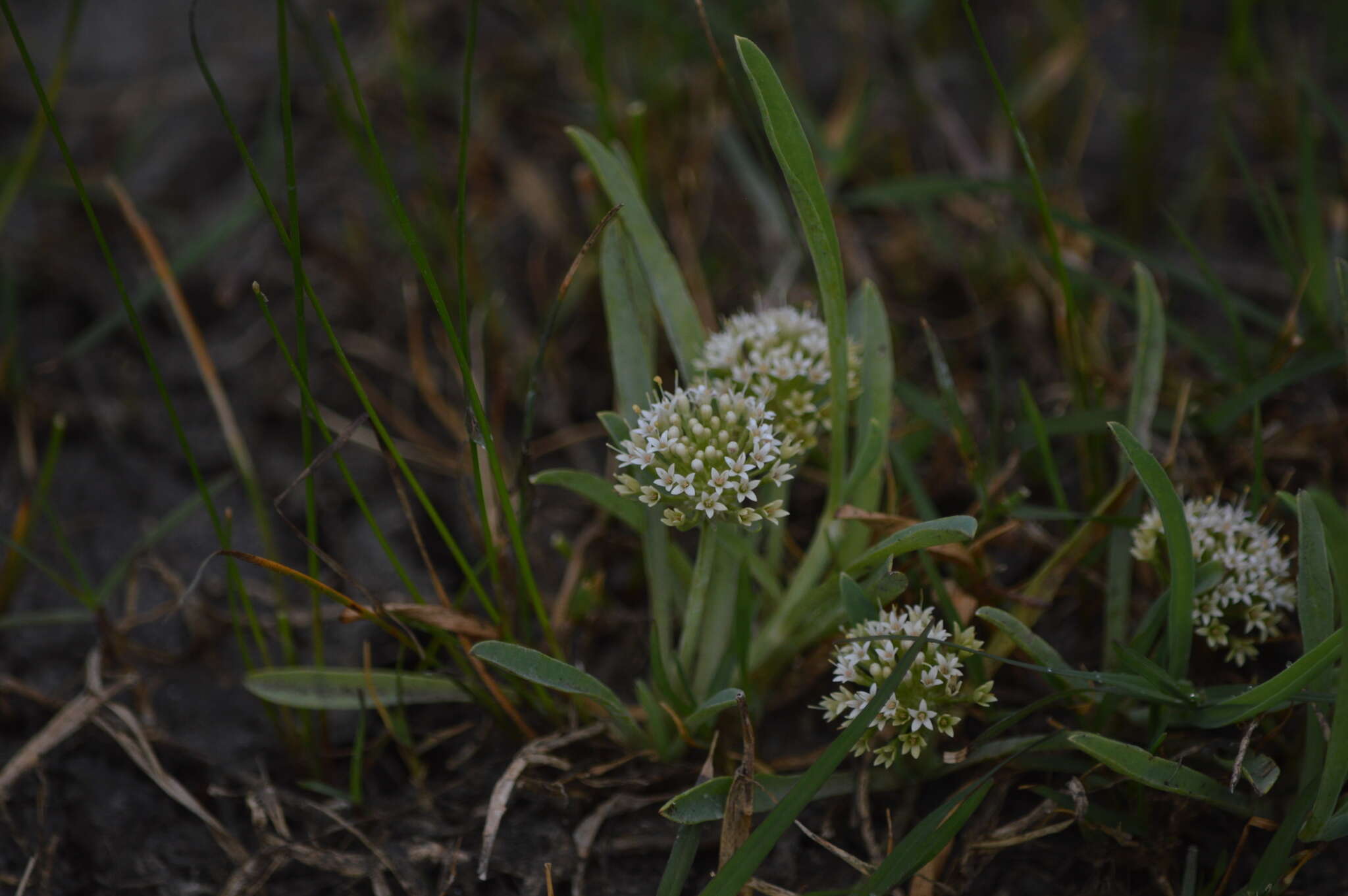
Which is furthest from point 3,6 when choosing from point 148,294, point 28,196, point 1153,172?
point 1153,172

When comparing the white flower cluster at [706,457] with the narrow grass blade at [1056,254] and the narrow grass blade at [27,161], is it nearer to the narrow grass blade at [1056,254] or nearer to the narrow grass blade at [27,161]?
the narrow grass blade at [1056,254]

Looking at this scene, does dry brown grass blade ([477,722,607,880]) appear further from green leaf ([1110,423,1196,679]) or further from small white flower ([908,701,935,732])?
green leaf ([1110,423,1196,679])

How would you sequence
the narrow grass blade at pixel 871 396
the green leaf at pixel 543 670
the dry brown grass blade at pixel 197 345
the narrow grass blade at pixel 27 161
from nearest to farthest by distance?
the green leaf at pixel 543 670 → the narrow grass blade at pixel 871 396 → the dry brown grass blade at pixel 197 345 → the narrow grass blade at pixel 27 161

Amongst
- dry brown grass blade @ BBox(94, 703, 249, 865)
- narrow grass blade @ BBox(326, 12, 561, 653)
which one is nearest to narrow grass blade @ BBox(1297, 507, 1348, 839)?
narrow grass blade @ BBox(326, 12, 561, 653)

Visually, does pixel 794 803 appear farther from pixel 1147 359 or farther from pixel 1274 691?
pixel 1147 359

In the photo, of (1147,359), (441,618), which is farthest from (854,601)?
(1147,359)

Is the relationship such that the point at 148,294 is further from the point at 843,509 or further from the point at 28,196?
the point at 843,509

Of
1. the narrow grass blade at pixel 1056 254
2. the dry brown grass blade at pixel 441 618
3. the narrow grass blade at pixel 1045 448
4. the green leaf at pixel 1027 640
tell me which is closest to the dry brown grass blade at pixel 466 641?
the dry brown grass blade at pixel 441 618
